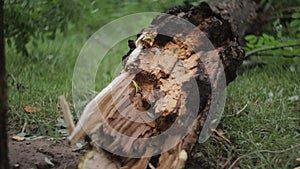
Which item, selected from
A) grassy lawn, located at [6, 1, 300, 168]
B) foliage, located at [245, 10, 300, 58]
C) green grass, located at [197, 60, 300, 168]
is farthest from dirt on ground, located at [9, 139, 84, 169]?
foliage, located at [245, 10, 300, 58]

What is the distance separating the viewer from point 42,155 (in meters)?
3.00

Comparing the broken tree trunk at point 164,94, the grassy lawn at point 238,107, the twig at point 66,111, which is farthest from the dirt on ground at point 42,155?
the twig at point 66,111

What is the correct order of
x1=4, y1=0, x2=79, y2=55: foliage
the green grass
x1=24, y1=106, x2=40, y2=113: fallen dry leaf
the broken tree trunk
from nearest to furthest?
the broken tree trunk
the green grass
x1=24, y1=106, x2=40, y2=113: fallen dry leaf
x1=4, y1=0, x2=79, y2=55: foliage

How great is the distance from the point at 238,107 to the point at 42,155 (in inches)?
57.3

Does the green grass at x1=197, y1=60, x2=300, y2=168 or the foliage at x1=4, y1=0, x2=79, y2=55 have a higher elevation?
the foliage at x1=4, y1=0, x2=79, y2=55

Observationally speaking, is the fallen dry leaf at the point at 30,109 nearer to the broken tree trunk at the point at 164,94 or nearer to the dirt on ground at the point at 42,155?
the dirt on ground at the point at 42,155

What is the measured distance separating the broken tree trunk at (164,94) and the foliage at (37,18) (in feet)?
5.66

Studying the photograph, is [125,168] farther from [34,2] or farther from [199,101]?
[34,2]

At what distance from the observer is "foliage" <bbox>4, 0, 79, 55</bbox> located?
16.1 feet

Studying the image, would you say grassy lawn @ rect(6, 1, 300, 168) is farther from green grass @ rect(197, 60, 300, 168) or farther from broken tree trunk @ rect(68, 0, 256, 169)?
broken tree trunk @ rect(68, 0, 256, 169)

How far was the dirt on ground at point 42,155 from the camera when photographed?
290cm

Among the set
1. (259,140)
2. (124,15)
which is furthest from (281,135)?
(124,15)

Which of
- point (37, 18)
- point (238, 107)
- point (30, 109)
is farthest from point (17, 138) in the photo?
point (37, 18)

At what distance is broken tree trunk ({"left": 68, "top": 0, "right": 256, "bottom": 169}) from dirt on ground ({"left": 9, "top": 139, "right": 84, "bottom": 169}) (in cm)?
33
